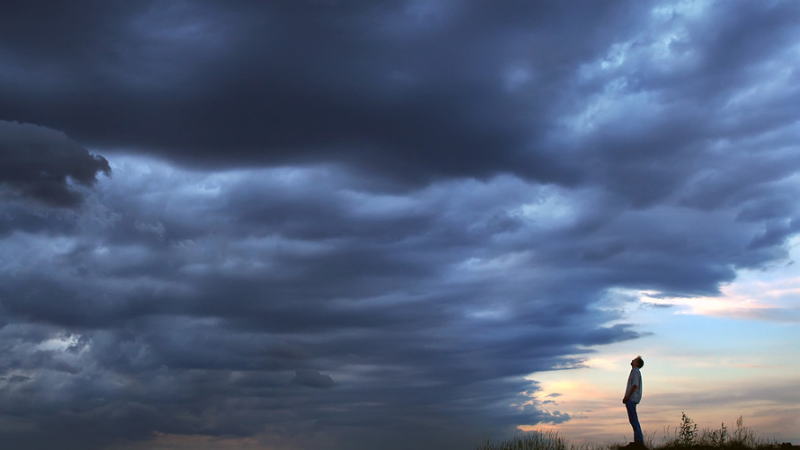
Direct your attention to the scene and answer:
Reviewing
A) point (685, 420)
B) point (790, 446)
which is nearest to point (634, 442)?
point (685, 420)

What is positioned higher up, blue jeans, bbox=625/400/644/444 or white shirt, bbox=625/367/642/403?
white shirt, bbox=625/367/642/403

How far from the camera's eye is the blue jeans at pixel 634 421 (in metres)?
23.9

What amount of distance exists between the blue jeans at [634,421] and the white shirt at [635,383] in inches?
8.5

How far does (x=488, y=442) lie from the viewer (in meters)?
27.4

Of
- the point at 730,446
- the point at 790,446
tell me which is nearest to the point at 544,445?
the point at 730,446

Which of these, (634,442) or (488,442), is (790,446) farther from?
(488,442)

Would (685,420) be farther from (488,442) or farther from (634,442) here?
(488,442)

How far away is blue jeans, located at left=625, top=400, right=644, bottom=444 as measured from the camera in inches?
942

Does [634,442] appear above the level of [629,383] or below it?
below

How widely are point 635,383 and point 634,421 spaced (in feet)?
4.94

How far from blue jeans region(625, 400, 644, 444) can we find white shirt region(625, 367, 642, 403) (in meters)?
0.22

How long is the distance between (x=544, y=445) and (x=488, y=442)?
8.34 feet

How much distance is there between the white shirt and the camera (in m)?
23.8

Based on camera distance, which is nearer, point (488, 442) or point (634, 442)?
point (634, 442)
